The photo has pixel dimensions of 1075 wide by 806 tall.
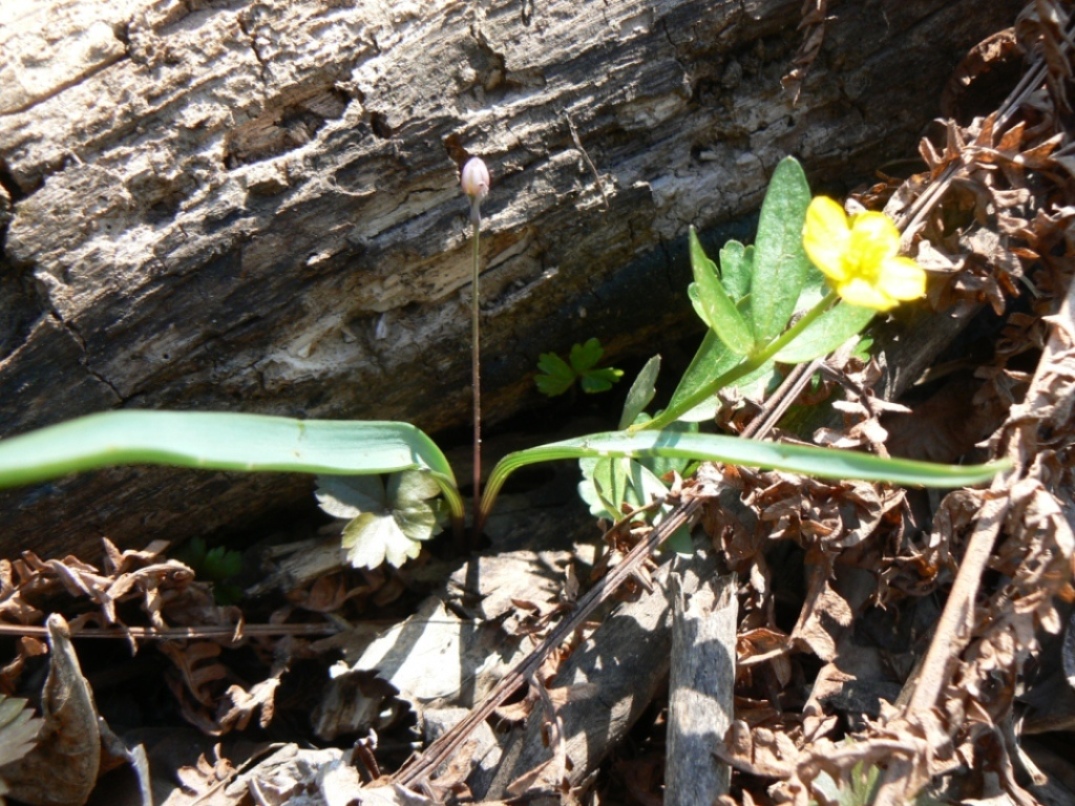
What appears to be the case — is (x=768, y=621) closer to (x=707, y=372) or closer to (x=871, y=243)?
(x=707, y=372)

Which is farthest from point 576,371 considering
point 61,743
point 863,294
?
point 61,743

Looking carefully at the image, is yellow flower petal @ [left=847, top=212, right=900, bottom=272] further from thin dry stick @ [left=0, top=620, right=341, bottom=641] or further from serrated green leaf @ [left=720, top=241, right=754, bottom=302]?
thin dry stick @ [left=0, top=620, right=341, bottom=641]

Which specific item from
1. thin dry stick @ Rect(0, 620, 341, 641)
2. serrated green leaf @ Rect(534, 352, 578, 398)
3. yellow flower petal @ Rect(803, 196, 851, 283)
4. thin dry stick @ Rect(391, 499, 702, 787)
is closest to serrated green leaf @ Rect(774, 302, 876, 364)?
yellow flower petal @ Rect(803, 196, 851, 283)

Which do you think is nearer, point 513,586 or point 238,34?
point 238,34

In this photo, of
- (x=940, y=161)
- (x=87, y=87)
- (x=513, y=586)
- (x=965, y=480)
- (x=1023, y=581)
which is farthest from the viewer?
(x=513, y=586)

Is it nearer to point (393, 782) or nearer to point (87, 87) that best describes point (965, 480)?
point (393, 782)

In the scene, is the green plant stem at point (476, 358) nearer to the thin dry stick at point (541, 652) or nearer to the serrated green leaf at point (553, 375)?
the serrated green leaf at point (553, 375)

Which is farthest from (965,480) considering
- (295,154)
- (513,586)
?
(295,154)
